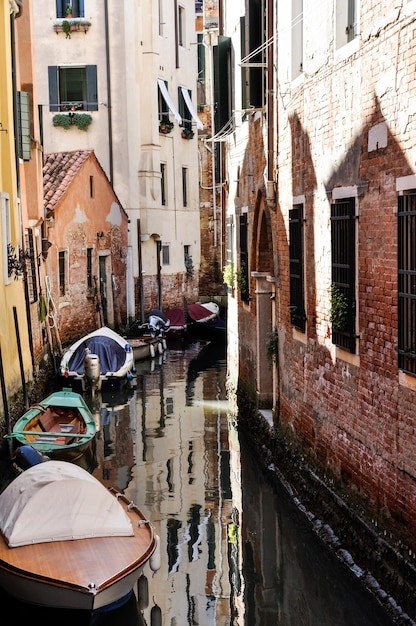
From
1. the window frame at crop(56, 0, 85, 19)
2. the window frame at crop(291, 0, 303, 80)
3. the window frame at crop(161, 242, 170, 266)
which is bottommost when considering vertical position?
the window frame at crop(161, 242, 170, 266)

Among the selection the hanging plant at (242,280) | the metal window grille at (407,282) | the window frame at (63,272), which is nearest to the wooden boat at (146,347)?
the window frame at (63,272)

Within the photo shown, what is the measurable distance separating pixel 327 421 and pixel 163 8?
22.1 meters

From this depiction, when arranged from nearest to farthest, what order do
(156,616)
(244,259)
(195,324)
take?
(156,616)
(244,259)
(195,324)

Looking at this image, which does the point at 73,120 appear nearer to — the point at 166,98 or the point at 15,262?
the point at 166,98

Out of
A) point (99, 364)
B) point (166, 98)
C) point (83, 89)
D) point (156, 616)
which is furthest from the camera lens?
point (166, 98)

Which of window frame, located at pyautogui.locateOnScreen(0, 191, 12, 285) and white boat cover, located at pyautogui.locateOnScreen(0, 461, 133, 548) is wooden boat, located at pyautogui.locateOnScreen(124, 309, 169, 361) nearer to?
window frame, located at pyautogui.locateOnScreen(0, 191, 12, 285)

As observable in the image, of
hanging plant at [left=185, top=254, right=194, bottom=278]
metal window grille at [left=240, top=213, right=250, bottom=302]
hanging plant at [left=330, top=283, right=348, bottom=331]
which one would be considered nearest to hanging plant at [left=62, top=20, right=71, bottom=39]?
hanging plant at [left=185, top=254, right=194, bottom=278]

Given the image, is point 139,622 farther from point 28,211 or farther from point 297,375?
point 28,211

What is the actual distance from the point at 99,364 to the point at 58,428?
578 cm

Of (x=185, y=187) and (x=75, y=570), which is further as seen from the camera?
(x=185, y=187)

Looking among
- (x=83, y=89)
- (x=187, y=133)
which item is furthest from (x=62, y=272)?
(x=187, y=133)

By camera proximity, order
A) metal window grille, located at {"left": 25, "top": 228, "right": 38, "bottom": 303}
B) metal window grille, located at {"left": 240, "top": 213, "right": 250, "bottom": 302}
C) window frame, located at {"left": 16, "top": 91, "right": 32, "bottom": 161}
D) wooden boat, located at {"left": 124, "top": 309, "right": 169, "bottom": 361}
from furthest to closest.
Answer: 1. wooden boat, located at {"left": 124, "top": 309, "right": 169, "bottom": 361}
2. metal window grille, located at {"left": 25, "top": 228, "right": 38, "bottom": 303}
3. window frame, located at {"left": 16, "top": 91, "right": 32, "bottom": 161}
4. metal window grille, located at {"left": 240, "top": 213, "right": 250, "bottom": 302}

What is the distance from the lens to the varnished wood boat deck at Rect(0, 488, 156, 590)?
778 centimetres

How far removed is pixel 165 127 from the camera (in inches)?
1169
